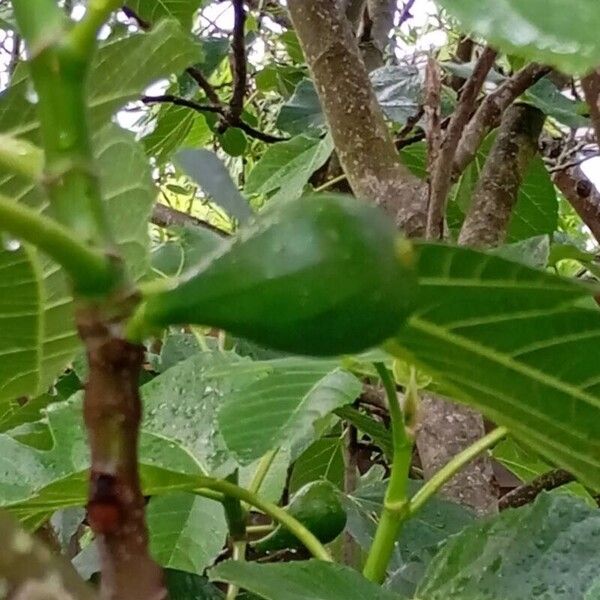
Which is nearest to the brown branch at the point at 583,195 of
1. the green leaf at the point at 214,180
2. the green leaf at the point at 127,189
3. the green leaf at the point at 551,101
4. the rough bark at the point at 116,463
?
the green leaf at the point at 551,101

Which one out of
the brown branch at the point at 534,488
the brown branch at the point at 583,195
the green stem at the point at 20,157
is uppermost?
the green stem at the point at 20,157

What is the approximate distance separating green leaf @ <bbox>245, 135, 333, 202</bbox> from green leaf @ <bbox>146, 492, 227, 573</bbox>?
16.0 inches

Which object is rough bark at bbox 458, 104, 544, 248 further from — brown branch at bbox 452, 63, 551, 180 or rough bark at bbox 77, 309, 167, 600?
rough bark at bbox 77, 309, 167, 600

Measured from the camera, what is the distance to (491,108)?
0.78 meters

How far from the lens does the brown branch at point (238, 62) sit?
38.5 inches

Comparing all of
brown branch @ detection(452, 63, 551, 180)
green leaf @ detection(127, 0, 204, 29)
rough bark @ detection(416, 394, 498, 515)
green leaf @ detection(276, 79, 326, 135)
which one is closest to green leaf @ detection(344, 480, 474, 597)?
rough bark @ detection(416, 394, 498, 515)

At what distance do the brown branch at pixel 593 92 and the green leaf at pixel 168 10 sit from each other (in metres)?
0.53

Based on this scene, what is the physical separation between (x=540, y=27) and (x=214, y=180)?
0.14m

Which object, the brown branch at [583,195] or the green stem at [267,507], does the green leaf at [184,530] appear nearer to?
the green stem at [267,507]

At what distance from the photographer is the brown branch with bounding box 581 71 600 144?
0.71m

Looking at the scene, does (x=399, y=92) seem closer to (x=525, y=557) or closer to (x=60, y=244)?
(x=525, y=557)

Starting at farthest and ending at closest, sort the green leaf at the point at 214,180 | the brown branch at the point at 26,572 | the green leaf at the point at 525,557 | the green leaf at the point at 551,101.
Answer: the green leaf at the point at 551,101, the green leaf at the point at 525,557, the green leaf at the point at 214,180, the brown branch at the point at 26,572

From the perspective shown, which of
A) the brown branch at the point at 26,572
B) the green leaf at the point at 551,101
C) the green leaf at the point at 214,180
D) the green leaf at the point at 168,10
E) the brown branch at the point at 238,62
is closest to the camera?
the brown branch at the point at 26,572

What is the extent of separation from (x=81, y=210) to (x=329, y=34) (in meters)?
0.58
